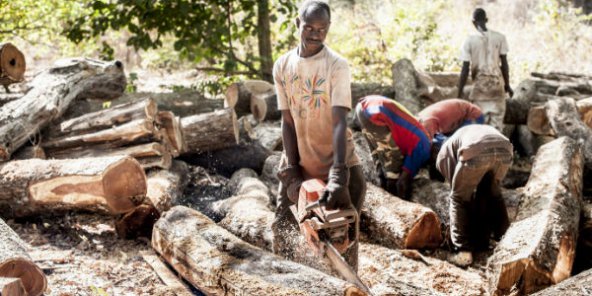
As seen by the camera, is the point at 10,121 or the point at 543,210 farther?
the point at 10,121

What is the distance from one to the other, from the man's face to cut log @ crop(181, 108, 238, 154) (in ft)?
11.2

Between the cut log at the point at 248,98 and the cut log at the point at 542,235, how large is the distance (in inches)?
152

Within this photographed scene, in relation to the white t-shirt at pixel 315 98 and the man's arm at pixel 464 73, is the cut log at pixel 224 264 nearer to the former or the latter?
the white t-shirt at pixel 315 98

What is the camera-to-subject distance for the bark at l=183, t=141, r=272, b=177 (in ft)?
22.3

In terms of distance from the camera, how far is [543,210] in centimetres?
420

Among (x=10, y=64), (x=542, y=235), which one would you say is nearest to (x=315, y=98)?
(x=542, y=235)

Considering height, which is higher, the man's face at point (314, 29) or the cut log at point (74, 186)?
the man's face at point (314, 29)

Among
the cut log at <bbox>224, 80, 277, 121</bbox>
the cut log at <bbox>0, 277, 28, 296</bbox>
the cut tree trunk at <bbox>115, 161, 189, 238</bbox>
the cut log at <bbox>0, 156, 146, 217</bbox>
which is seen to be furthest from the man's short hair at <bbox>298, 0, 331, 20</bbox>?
the cut log at <bbox>224, 80, 277, 121</bbox>

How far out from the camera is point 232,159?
682 cm

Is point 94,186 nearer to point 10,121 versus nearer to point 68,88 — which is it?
point 10,121

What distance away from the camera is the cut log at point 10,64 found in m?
6.23

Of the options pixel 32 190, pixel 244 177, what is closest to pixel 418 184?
pixel 244 177

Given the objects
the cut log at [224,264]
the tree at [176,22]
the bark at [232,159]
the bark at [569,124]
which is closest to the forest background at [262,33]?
the tree at [176,22]

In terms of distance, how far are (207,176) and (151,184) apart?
54.1 inches
